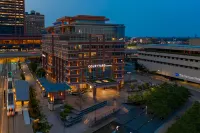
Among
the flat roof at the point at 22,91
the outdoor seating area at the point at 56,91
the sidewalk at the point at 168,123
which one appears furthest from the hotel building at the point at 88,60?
the sidewalk at the point at 168,123

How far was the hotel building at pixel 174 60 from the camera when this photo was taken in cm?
7270

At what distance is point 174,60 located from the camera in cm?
8081

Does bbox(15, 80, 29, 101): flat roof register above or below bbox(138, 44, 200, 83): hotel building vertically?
below

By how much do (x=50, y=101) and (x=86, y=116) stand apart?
1016 cm

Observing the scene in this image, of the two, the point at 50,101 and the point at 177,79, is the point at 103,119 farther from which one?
the point at 177,79

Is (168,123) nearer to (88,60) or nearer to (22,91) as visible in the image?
(88,60)

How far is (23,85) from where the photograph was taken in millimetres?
51906

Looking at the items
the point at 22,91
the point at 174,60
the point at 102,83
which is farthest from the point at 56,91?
the point at 174,60

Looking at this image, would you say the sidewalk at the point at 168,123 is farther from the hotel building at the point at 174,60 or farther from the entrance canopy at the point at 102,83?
the hotel building at the point at 174,60

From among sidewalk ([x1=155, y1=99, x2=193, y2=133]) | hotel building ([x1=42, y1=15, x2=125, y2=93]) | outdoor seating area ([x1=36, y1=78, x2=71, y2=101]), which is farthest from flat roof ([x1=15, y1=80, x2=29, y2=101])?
sidewalk ([x1=155, y1=99, x2=193, y2=133])

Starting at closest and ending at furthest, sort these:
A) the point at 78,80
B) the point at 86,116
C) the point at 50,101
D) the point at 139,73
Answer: the point at 86,116, the point at 50,101, the point at 78,80, the point at 139,73

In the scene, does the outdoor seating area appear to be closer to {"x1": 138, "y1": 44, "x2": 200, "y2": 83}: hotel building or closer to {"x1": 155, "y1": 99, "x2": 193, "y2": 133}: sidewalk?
{"x1": 155, "y1": 99, "x2": 193, "y2": 133}: sidewalk

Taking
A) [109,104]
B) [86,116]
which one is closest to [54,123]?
[86,116]

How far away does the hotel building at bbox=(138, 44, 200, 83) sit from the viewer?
72.7m
